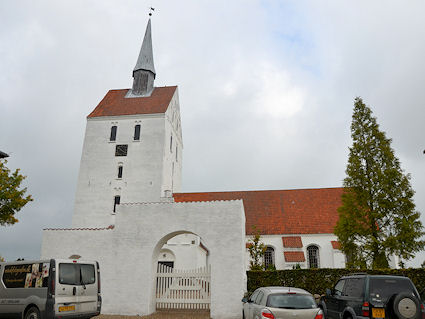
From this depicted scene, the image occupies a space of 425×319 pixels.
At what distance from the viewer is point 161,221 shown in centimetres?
1573

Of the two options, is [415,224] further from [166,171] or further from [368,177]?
[166,171]

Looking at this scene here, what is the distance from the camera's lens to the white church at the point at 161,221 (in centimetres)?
1512

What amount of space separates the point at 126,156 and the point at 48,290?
22.0 m

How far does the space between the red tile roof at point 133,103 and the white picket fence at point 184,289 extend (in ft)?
65.9

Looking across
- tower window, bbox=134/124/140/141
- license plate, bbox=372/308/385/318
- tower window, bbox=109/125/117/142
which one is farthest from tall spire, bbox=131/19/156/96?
license plate, bbox=372/308/385/318

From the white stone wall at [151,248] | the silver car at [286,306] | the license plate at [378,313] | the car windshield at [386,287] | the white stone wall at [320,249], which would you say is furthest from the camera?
the white stone wall at [320,249]

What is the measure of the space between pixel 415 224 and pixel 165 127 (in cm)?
2207

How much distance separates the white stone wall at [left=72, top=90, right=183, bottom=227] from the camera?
29.9 metres

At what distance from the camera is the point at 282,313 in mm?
7855

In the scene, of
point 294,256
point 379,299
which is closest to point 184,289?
point 379,299

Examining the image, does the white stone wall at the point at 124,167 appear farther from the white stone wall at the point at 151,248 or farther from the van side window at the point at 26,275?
the van side window at the point at 26,275

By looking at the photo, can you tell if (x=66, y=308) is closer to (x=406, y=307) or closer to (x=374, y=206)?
(x=406, y=307)

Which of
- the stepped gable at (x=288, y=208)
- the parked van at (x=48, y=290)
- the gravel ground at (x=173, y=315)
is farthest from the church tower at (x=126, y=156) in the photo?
the parked van at (x=48, y=290)

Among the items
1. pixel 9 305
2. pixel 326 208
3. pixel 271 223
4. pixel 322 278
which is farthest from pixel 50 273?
pixel 326 208
